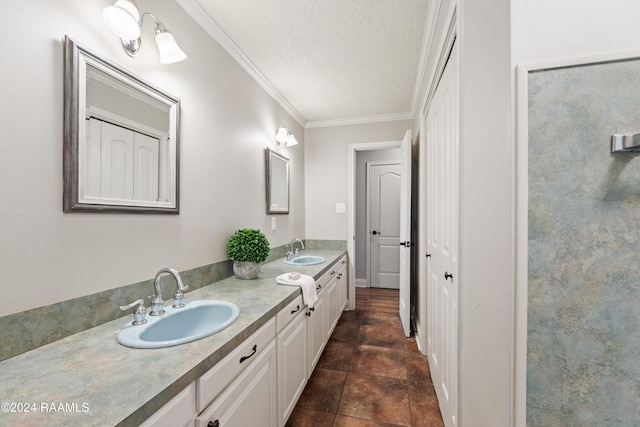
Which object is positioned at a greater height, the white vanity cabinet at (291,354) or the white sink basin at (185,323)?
the white sink basin at (185,323)

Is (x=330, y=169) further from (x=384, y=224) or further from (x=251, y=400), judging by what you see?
(x=251, y=400)

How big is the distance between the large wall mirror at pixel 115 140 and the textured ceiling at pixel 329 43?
2.31ft

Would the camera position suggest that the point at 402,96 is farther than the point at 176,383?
Yes

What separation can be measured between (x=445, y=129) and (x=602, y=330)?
115 cm

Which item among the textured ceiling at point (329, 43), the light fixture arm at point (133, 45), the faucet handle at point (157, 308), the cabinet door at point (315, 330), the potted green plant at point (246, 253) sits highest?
the textured ceiling at point (329, 43)

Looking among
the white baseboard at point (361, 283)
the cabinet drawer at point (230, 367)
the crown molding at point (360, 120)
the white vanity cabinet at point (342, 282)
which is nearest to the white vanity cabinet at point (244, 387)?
the cabinet drawer at point (230, 367)

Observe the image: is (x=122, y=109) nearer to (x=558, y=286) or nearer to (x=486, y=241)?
(x=486, y=241)

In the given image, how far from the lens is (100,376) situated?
689mm

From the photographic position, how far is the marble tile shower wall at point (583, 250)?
0.64 meters

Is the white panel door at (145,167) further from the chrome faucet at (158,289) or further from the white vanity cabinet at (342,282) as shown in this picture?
the white vanity cabinet at (342,282)

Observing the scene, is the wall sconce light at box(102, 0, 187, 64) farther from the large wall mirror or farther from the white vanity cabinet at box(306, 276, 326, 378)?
the white vanity cabinet at box(306, 276, 326, 378)

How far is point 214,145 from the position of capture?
170cm

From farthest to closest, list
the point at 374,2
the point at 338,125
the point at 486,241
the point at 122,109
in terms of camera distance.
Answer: the point at 338,125, the point at 374,2, the point at 122,109, the point at 486,241

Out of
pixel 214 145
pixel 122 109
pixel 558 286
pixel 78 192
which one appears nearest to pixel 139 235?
pixel 78 192
